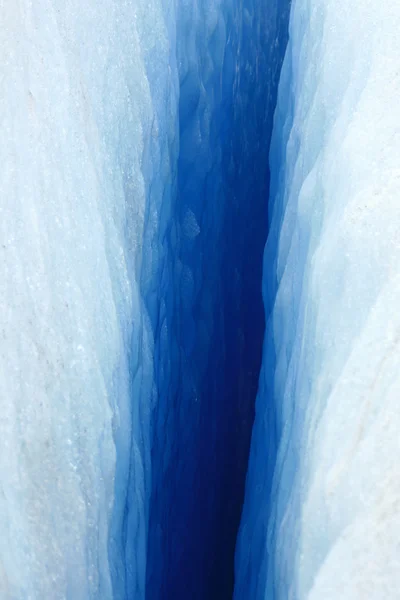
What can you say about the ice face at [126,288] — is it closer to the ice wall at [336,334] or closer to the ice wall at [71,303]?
the ice wall at [71,303]

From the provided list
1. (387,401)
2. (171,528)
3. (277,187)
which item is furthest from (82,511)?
(277,187)

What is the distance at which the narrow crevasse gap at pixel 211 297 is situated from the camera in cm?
135

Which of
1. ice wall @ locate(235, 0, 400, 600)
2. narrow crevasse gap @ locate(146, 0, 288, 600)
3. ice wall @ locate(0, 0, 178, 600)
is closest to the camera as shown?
ice wall @ locate(235, 0, 400, 600)

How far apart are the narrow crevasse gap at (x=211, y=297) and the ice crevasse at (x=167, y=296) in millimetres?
10

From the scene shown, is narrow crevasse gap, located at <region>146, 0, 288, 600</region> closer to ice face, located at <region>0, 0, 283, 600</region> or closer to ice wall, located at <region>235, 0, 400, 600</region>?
ice face, located at <region>0, 0, 283, 600</region>

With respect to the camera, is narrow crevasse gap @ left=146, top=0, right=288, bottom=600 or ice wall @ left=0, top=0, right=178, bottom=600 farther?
narrow crevasse gap @ left=146, top=0, right=288, bottom=600

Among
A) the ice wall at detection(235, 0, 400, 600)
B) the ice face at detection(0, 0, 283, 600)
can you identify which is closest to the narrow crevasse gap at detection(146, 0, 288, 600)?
the ice face at detection(0, 0, 283, 600)

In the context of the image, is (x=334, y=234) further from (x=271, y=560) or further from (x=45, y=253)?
(x=271, y=560)

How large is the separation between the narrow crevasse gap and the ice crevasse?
0.01 m

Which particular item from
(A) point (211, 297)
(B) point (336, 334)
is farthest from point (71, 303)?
(A) point (211, 297)

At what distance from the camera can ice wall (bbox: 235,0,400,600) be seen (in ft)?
2.08

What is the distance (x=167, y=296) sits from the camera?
1279 millimetres

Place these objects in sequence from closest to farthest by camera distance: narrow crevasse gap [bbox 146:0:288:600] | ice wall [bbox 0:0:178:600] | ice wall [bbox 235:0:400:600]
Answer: ice wall [bbox 235:0:400:600] < ice wall [bbox 0:0:178:600] < narrow crevasse gap [bbox 146:0:288:600]

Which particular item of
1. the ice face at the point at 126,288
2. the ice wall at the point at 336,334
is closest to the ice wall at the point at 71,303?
the ice face at the point at 126,288
